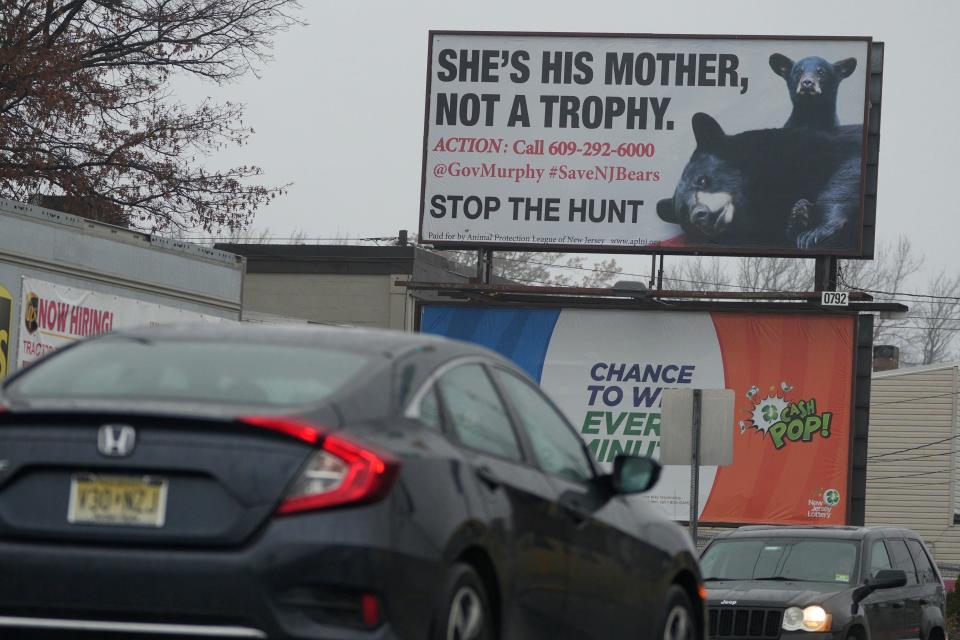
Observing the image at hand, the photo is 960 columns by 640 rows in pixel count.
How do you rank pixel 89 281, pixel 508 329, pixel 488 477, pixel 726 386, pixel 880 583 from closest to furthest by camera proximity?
pixel 488 477 < pixel 880 583 < pixel 89 281 < pixel 726 386 < pixel 508 329

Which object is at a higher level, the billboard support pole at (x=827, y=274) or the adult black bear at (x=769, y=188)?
the adult black bear at (x=769, y=188)

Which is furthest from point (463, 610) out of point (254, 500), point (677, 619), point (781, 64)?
point (781, 64)

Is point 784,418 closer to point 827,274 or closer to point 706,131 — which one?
point 827,274

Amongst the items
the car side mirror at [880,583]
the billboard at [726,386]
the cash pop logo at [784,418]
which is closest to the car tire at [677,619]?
the car side mirror at [880,583]

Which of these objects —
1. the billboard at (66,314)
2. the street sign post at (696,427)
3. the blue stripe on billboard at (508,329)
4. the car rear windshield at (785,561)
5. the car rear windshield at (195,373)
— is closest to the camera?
the car rear windshield at (195,373)

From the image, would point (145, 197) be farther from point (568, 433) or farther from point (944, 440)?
point (944, 440)

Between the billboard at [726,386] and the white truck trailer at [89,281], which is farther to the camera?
the billboard at [726,386]

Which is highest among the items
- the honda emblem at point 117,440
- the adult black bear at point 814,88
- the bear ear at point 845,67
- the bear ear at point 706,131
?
the bear ear at point 845,67

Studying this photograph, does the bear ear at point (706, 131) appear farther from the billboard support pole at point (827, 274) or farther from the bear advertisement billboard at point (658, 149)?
the billboard support pole at point (827, 274)

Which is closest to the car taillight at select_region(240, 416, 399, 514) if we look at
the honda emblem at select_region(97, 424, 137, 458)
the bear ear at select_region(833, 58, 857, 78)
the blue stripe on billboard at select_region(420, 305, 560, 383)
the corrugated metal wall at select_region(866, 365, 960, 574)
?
the honda emblem at select_region(97, 424, 137, 458)

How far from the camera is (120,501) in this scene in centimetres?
548

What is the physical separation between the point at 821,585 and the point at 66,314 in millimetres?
8238

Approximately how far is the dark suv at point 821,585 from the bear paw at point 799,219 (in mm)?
13298

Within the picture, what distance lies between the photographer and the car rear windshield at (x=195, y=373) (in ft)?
19.2
